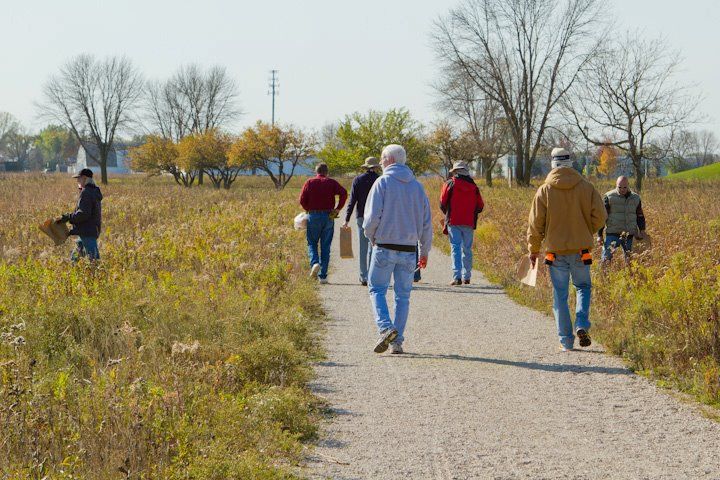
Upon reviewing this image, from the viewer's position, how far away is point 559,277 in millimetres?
8828

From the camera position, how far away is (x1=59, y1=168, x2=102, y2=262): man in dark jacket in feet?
44.5

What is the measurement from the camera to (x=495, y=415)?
6.44 meters

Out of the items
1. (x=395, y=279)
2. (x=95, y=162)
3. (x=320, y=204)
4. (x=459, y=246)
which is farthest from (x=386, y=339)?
(x=95, y=162)

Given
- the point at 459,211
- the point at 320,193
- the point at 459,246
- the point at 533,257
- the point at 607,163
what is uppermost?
the point at 607,163

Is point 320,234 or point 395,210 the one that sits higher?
point 395,210

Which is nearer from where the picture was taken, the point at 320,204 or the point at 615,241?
the point at 615,241

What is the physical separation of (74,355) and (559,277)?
4.52 metres

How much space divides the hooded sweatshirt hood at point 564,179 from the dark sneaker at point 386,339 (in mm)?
2040

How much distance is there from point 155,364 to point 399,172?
9.91 ft

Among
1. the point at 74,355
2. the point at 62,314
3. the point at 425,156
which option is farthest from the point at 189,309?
the point at 425,156

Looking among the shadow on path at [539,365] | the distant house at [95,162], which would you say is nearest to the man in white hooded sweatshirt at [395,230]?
the shadow on path at [539,365]

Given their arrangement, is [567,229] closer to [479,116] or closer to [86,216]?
[86,216]

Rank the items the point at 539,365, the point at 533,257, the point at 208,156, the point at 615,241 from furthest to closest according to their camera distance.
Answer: the point at 208,156 → the point at 615,241 → the point at 533,257 → the point at 539,365

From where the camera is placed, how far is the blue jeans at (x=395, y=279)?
28.6ft
